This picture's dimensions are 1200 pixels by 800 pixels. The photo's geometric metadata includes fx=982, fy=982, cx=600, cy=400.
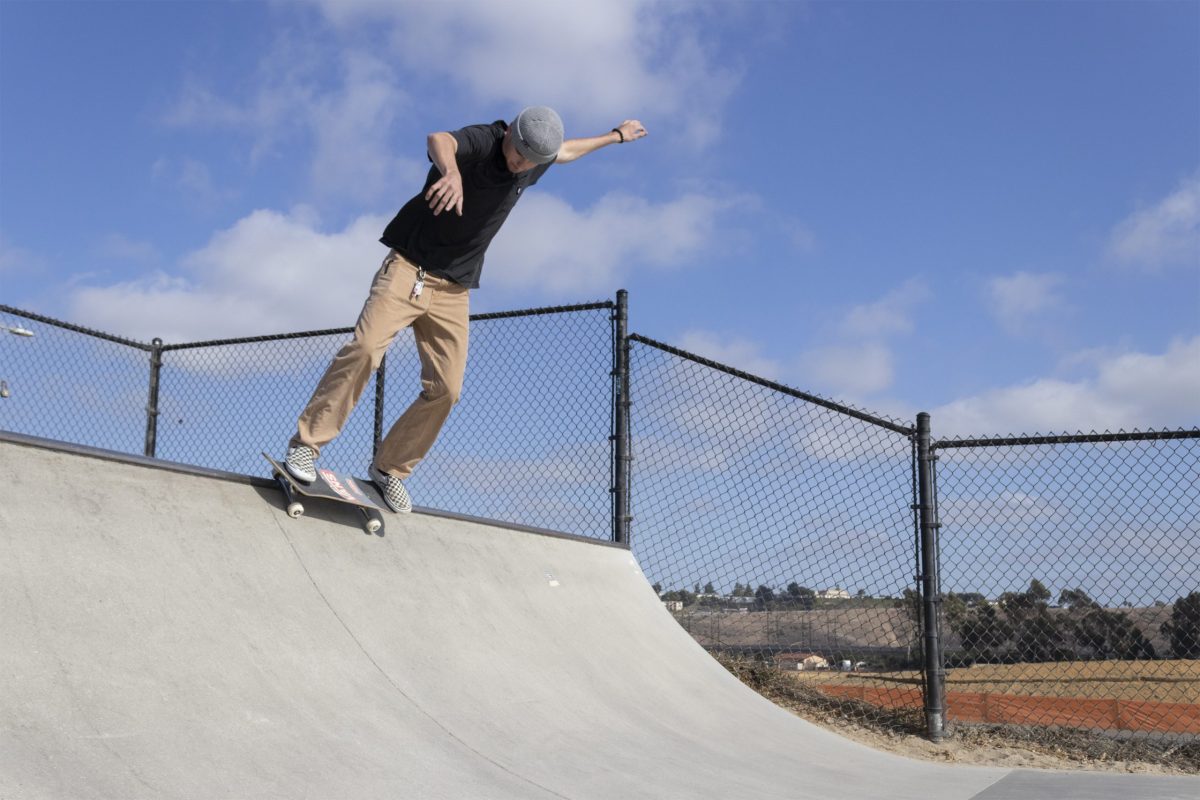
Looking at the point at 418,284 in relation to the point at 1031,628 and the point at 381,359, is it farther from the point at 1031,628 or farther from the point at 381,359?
the point at 1031,628

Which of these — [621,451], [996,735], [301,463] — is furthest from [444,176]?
[996,735]

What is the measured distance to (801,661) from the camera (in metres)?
6.39

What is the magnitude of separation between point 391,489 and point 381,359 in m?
0.72

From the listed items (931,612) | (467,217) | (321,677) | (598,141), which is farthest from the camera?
(931,612)

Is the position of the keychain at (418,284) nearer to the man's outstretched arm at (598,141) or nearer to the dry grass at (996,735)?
the man's outstretched arm at (598,141)

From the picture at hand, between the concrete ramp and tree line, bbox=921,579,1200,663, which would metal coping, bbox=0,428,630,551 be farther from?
tree line, bbox=921,579,1200,663

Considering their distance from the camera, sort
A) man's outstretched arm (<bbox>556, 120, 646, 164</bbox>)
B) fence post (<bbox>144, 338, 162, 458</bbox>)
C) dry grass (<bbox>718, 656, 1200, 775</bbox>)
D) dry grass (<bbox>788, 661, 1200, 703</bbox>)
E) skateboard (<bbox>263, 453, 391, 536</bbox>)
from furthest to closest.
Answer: fence post (<bbox>144, 338, 162, 458</bbox>)
dry grass (<bbox>788, 661, 1200, 703</bbox>)
dry grass (<bbox>718, 656, 1200, 775</bbox>)
man's outstretched arm (<bbox>556, 120, 646, 164</bbox>)
skateboard (<bbox>263, 453, 391, 536</bbox>)

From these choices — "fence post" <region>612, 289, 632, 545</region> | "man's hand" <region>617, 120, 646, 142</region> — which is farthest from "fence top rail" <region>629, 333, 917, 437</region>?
"man's hand" <region>617, 120, 646, 142</region>

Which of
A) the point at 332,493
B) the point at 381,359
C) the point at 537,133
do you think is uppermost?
the point at 537,133

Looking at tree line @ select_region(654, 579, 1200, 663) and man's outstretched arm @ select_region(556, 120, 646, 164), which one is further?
tree line @ select_region(654, 579, 1200, 663)

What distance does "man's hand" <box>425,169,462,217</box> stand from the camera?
3.75 metres

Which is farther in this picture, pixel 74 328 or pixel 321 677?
pixel 74 328

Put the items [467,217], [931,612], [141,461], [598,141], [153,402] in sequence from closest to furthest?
[141,461] < [467,217] < [598,141] < [931,612] < [153,402]

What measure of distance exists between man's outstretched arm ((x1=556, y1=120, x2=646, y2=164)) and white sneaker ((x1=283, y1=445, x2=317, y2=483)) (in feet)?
5.53
